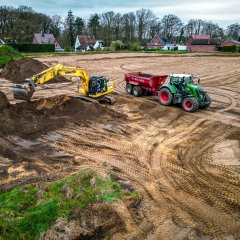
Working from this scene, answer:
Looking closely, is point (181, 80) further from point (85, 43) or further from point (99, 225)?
point (85, 43)

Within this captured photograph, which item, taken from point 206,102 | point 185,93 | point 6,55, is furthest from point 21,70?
point 206,102

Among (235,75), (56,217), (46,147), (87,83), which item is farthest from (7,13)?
(56,217)

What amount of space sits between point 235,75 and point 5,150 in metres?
24.1

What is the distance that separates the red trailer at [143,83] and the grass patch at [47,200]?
1005cm

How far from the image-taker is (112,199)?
24.7 ft

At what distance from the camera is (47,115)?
1365 centimetres

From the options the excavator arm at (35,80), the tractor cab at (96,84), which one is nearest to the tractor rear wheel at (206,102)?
the tractor cab at (96,84)

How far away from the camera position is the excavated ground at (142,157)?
686 cm

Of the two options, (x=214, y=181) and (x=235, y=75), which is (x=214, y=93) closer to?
(x=235, y=75)

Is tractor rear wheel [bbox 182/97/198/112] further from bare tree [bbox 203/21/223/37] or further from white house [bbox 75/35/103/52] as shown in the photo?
bare tree [bbox 203/21/223/37]

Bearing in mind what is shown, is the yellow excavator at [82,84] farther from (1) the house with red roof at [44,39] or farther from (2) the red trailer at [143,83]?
(1) the house with red roof at [44,39]

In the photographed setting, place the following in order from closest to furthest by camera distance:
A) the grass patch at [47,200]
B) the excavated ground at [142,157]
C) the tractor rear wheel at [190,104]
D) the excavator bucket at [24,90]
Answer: the grass patch at [47,200] → the excavated ground at [142,157] → the excavator bucket at [24,90] → the tractor rear wheel at [190,104]

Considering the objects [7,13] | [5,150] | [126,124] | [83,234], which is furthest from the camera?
[7,13]

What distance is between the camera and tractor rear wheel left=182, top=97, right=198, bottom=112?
597 inches
